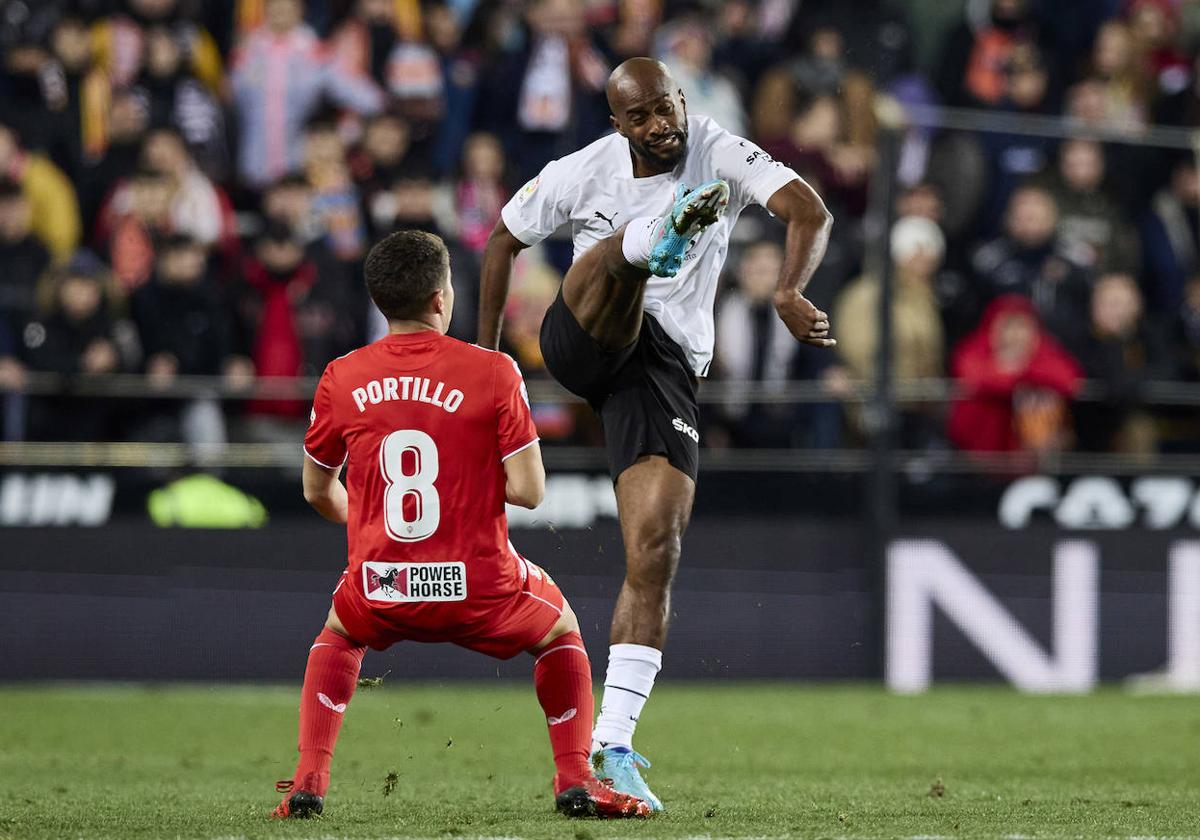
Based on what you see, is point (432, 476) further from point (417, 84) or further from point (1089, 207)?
point (417, 84)

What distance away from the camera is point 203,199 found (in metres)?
11.8

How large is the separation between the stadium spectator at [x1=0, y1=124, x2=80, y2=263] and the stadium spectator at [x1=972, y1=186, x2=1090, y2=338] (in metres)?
5.41

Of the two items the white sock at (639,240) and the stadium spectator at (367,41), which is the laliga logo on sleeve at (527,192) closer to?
the white sock at (639,240)

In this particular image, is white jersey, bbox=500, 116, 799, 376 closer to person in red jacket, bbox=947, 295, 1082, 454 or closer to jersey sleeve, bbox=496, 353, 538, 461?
jersey sleeve, bbox=496, 353, 538, 461

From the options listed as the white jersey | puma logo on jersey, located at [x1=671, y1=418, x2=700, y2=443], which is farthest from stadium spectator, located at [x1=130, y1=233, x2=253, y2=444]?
puma logo on jersey, located at [x1=671, y1=418, x2=700, y2=443]

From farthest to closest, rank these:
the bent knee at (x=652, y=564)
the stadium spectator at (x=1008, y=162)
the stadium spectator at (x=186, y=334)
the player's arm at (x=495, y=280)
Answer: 1. the stadium spectator at (x=1008, y=162)
2. the stadium spectator at (x=186, y=334)
3. the player's arm at (x=495, y=280)
4. the bent knee at (x=652, y=564)

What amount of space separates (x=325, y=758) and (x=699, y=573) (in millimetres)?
5611

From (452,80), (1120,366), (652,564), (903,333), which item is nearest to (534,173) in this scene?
(452,80)

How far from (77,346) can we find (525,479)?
637 cm

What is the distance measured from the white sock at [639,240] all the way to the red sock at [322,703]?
1273 millimetres

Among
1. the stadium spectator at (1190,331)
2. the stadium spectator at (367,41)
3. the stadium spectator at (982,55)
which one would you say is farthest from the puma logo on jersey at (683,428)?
the stadium spectator at (982,55)

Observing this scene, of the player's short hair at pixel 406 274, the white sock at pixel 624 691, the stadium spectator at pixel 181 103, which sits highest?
the stadium spectator at pixel 181 103

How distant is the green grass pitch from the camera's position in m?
5.00

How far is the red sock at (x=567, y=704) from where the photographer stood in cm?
510
